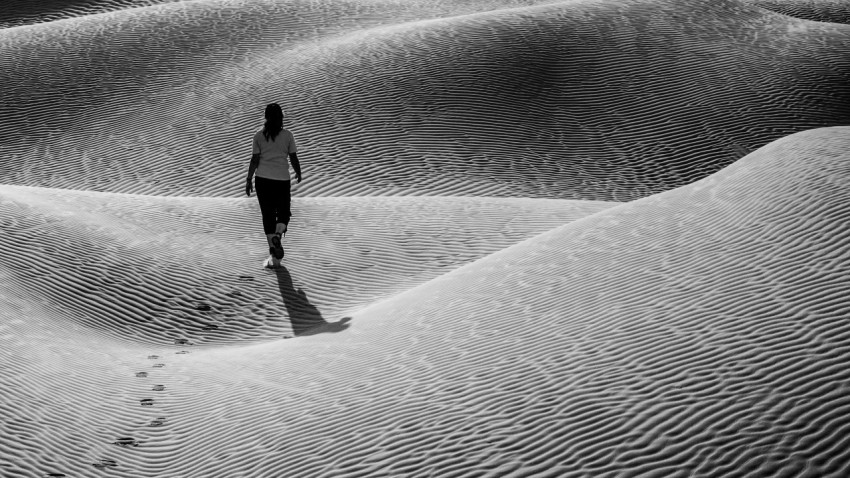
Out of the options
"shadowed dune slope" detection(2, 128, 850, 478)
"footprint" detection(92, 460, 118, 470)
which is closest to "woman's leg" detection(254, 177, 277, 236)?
"shadowed dune slope" detection(2, 128, 850, 478)

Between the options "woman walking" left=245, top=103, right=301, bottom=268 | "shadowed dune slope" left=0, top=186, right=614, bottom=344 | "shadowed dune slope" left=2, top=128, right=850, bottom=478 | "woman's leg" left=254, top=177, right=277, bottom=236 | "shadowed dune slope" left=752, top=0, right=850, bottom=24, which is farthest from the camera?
"shadowed dune slope" left=752, top=0, right=850, bottom=24

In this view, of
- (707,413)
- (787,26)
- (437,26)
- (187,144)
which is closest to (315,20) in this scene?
(437,26)

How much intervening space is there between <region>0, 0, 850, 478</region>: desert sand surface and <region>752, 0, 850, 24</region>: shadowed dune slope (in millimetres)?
12775

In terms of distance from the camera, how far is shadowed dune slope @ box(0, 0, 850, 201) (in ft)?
57.9

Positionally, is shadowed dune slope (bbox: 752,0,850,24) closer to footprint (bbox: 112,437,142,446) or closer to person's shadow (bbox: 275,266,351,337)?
person's shadow (bbox: 275,266,351,337)

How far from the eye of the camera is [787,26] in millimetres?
24312

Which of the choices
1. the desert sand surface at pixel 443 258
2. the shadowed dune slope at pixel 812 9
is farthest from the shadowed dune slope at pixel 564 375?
the shadowed dune slope at pixel 812 9

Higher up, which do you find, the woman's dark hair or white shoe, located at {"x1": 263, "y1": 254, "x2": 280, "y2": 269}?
the woman's dark hair

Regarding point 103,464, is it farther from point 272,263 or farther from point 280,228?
point 272,263

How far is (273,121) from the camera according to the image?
31.8 ft

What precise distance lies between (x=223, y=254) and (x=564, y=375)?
251 inches

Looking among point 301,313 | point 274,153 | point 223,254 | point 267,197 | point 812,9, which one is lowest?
point 301,313

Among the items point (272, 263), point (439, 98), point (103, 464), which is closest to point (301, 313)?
point (272, 263)

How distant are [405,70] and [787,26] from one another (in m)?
10.7
